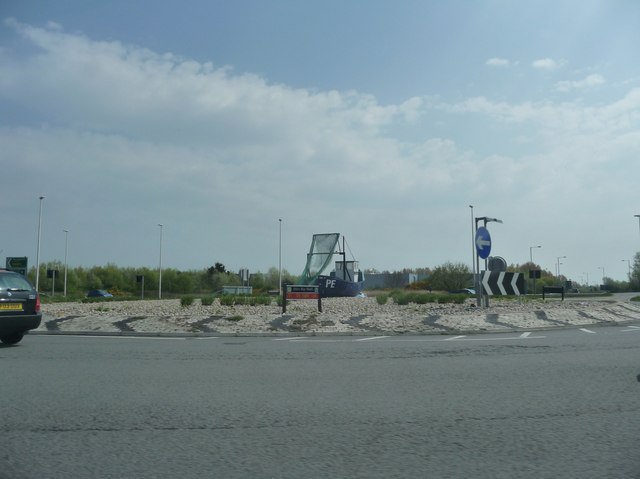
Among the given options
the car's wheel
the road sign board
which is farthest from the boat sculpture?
the car's wheel

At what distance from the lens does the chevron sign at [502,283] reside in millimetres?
18891

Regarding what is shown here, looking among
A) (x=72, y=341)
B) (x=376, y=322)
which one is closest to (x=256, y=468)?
(x=72, y=341)

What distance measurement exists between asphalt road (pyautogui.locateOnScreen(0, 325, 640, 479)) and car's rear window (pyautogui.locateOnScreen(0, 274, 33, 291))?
219 centimetres

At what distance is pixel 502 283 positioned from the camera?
62.4ft

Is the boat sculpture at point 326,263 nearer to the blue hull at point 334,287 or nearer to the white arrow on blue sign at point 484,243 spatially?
the blue hull at point 334,287

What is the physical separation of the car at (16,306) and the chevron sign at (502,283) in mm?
13003

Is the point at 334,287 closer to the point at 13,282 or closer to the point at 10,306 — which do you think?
the point at 13,282

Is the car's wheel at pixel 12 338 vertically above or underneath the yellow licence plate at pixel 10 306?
underneath

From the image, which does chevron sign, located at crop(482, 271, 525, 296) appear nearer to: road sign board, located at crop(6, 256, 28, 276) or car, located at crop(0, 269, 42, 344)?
car, located at crop(0, 269, 42, 344)

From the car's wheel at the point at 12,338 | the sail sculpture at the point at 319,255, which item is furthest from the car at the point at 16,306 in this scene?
the sail sculpture at the point at 319,255

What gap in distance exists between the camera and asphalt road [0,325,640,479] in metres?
4.77

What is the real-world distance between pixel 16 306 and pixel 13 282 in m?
0.60

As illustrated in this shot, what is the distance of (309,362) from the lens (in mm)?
10102

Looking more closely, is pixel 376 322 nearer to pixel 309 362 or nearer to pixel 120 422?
pixel 309 362
